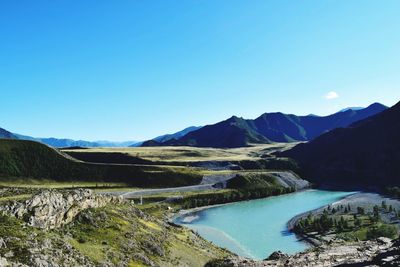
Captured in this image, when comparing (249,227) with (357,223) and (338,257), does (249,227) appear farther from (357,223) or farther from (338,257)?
(338,257)

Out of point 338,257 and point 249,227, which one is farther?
point 249,227

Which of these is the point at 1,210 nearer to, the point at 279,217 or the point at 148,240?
the point at 148,240

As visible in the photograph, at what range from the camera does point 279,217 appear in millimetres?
169875

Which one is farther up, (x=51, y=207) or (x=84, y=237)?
(x=51, y=207)

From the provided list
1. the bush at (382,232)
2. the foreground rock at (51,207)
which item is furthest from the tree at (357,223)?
the foreground rock at (51,207)

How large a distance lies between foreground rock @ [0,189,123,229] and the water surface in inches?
2091

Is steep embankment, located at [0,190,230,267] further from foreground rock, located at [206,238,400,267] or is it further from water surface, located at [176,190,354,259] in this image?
water surface, located at [176,190,354,259]

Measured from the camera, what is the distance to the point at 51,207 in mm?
59344

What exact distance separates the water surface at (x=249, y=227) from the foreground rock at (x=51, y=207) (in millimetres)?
53114

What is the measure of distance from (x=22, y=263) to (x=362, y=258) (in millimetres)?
35417

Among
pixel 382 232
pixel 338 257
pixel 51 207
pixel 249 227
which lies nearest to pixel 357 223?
pixel 382 232

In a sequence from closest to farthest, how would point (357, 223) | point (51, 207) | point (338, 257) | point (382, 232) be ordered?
1. point (338, 257)
2. point (51, 207)
3. point (382, 232)
4. point (357, 223)

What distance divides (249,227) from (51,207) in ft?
327

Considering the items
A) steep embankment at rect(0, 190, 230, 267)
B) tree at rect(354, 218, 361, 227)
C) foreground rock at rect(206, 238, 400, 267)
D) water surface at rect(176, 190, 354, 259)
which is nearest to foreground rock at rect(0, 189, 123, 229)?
steep embankment at rect(0, 190, 230, 267)
